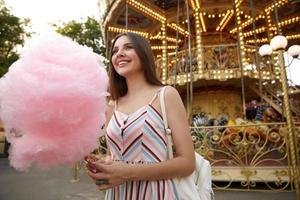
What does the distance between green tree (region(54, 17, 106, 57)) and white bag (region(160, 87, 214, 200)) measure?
23.3m

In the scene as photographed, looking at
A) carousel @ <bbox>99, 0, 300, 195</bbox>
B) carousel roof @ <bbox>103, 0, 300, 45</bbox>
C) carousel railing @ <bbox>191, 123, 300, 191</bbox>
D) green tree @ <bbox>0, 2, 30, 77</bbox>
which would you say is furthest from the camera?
green tree @ <bbox>0, 2, 30, 77</bbox>

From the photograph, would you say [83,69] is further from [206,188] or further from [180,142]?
[206,188]

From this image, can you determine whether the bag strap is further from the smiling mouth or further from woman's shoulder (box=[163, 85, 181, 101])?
the smiling mouth

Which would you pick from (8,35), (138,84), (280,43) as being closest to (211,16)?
(280,43)

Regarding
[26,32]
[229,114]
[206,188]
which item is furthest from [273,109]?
[26,32]

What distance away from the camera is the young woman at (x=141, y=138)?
1.12 metres

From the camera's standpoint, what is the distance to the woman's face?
134 cm

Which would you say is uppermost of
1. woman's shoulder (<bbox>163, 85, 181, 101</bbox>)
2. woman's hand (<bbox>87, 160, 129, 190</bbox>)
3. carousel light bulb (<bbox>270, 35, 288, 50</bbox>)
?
carousel light bulb (<bbox>270, 35, 288, 50</bbox>)

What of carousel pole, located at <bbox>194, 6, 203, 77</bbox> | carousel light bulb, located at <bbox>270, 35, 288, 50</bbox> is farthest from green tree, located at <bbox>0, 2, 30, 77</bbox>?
carousel light bulb, located at <bbox>270, 35, 288, 50</bbox>

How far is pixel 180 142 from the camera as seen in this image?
1.17 meters

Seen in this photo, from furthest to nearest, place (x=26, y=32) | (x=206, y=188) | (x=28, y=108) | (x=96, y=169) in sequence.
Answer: (x=26, y=32)
(x=206, y=188)
(x=96, y=169)
(x=28, y=108)

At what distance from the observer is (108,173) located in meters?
1.07

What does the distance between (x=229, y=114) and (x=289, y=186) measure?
19.2ft

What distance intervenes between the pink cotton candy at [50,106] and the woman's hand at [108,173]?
8cm
